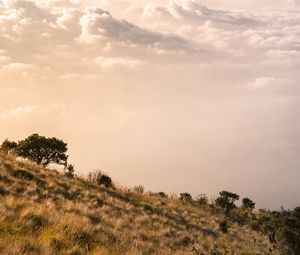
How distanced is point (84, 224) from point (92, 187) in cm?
1176

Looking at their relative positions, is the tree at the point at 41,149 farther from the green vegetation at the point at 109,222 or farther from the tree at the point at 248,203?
the tree at the point at 248,203

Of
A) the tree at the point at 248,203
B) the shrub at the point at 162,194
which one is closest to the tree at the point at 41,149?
the shrub at the point at 162,194

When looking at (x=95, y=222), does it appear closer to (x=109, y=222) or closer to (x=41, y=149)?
(x=109, y=222)

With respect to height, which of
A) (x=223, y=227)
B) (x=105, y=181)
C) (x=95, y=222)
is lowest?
(x=95, y=222)

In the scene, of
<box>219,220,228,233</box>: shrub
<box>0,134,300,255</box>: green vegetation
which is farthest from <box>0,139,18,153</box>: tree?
<box>219,220,228,233</box>: shrub

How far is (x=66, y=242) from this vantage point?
12523mm

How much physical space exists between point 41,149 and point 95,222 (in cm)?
1871

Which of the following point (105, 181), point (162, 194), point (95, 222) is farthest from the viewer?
point (162, 194)

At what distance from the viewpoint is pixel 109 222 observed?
64.6 feet

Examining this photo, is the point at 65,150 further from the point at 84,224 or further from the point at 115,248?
the point at 115,248

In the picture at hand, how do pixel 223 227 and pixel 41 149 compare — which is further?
pixel 41 149

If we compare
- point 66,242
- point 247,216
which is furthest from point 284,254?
point 247,216

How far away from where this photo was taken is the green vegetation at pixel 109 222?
12977 millimetres

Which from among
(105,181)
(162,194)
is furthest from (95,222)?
(162,194)
